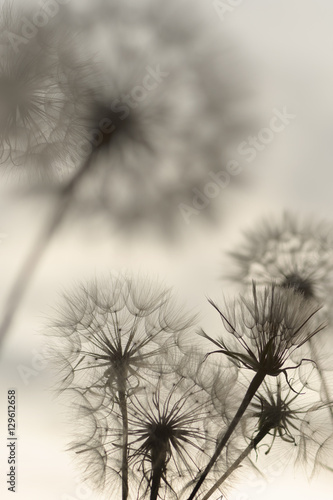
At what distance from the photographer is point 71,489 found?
284cm

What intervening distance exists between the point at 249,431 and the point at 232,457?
0.13 m

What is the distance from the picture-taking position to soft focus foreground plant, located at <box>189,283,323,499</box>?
242 centimetres

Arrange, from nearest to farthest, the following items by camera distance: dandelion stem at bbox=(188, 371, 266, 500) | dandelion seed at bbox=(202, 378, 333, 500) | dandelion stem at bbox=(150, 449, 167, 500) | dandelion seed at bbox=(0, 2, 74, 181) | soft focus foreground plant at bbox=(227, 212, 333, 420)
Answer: dandelion stem at bbox=(188, 371, 266, 500) < dandelion stem at bbox=(150, 449, 167, 500) < dandelion seed at bbox=(202, 378, 333, 500) < dandelion seed at bbox=(0, 2, 74, 181) < soft focus foreground plant at bbox=(227, 212, 333, 420)

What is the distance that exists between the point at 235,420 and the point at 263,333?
0.34m

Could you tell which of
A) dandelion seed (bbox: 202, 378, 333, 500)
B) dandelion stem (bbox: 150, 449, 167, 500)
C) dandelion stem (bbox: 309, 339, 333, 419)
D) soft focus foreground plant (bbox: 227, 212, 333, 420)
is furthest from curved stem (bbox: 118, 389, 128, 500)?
soft focus foreground plant (bbox: 227, 212, 333, 420)

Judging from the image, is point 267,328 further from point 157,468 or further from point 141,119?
point 141,119

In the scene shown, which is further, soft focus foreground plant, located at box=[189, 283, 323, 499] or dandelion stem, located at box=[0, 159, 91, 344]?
dandelion stem, located at box=[0, 159, 91, 344]

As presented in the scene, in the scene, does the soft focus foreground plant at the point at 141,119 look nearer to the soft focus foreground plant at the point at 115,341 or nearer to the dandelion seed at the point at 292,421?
the soft focus foreground plant at the point at 115,341

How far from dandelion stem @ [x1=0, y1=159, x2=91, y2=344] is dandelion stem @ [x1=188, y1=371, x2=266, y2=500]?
1.30m

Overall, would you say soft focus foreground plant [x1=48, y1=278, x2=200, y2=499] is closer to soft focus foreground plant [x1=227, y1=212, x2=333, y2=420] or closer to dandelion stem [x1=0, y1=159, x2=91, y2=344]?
dandelion stem [x1=0, y1=159, x2=91, y2=344]

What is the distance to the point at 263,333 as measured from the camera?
8.05 feet

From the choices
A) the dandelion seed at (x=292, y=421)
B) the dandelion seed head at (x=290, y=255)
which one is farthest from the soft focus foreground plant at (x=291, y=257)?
the dandelion seed at (x=292, y=421)

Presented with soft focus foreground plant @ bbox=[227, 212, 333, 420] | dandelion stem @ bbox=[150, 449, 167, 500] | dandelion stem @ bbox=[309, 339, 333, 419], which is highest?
soft focus foreground plant @ bbox=[227, 212, 333, 420]

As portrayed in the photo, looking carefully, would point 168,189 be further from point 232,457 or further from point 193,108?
point 232,457
